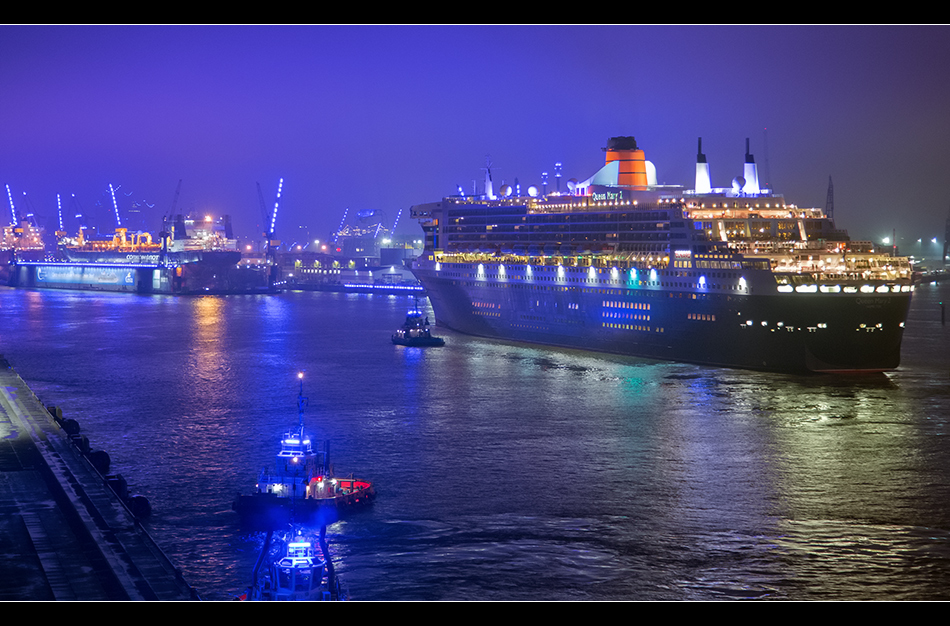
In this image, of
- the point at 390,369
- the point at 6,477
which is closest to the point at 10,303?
the point at 390,369

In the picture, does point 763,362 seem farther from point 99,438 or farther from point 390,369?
point 99,438

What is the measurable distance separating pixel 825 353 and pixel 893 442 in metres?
9.89

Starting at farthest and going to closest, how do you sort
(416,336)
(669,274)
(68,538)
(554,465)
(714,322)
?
(416,336)
(669,274)
(714,322)
(554,465)
(68,538)

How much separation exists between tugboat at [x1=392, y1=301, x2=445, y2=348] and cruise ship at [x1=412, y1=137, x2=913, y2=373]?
250 centimetres

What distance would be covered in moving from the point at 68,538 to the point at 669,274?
85.9 ft

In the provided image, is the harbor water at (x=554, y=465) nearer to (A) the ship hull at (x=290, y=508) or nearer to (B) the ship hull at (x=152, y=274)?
(A) the ship hull at (x=290, y=508)

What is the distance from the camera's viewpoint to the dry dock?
12.7 m

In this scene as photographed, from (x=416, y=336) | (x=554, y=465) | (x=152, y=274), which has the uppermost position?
(x=152, y=274)

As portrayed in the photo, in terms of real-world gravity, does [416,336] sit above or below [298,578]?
above

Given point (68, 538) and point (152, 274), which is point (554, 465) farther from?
point (152, 274)

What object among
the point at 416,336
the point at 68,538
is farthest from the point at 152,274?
the point at 68,538

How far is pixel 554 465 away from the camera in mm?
21391

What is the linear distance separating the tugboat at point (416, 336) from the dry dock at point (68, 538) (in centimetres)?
2637

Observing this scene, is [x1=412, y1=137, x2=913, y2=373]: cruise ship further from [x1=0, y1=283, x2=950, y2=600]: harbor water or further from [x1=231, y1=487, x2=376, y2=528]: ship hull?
[x1=231, y1=487, x2=376, y2=528]: ship hull
